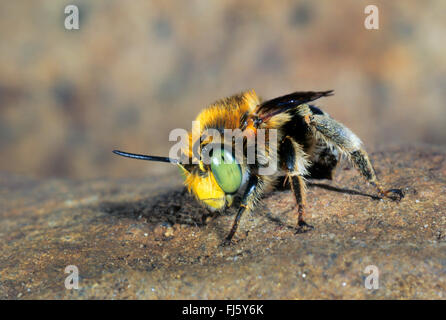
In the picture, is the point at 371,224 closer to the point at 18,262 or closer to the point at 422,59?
the point at 18,262

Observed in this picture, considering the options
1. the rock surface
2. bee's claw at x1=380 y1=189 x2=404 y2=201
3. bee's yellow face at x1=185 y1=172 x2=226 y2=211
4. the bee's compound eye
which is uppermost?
the bee's compound eye

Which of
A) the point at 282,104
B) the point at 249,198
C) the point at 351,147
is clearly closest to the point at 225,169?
the point at 249,198

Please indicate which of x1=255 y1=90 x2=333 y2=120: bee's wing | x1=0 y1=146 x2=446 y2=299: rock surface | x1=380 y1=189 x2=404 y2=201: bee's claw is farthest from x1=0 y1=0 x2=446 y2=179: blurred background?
x1=255 y1=90 x2=333 y2=120: bee's wing

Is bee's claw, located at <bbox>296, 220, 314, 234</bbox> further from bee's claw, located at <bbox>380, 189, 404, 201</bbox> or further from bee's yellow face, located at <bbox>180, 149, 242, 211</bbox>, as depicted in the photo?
bee's claw, located at <bbox>380, 189, 404, 201</bbox>

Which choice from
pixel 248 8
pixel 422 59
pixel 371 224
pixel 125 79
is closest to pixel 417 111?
pixel 422 59

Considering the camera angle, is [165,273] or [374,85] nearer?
[165,273]

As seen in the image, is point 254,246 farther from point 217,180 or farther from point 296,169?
point 296,169

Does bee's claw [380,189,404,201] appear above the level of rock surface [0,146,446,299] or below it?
above
